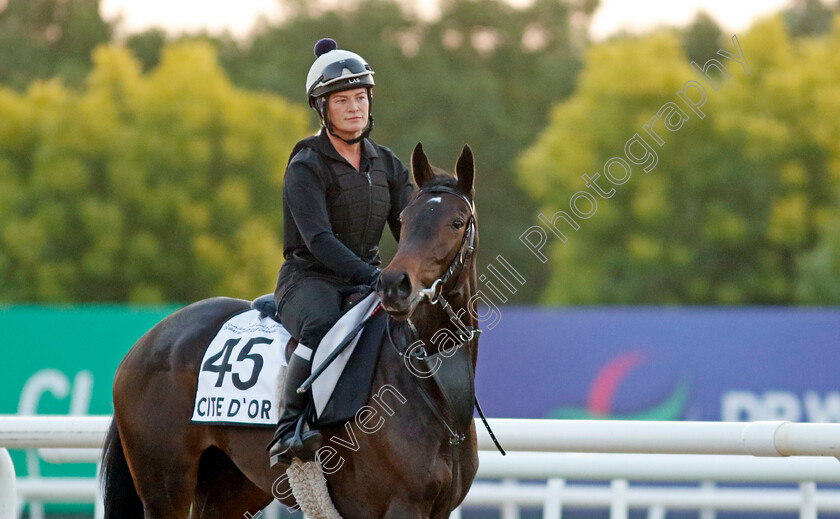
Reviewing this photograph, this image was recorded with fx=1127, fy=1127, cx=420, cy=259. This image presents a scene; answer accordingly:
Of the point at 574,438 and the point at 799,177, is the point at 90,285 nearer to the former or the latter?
the point at 799,177

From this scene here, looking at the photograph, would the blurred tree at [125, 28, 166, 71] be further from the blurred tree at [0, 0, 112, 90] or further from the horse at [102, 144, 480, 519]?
the horse at [102, 144, 480, 519]

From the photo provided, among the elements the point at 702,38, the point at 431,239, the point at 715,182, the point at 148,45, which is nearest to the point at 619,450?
the point at 431,239

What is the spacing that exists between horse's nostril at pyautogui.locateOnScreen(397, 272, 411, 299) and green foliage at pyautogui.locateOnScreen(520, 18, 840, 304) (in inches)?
917

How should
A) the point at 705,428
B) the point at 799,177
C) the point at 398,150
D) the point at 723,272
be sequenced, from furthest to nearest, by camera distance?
the point at 398,150
the point at 723,272
the point at 799,177
the point at 705,428

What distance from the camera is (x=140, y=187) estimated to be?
27797 mm

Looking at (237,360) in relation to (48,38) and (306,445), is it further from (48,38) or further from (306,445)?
(48,38)

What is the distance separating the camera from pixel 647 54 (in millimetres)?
31141

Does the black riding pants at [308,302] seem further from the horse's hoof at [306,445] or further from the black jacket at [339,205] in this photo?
the horse's hoof at [306,445]

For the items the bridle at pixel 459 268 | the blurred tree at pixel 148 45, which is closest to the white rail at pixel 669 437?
the bridle at pixel 459 268

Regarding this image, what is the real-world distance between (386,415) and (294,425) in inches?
14.3

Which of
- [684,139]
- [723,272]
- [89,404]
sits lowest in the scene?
[89,404]

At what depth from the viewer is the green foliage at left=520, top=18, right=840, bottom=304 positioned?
27.5m

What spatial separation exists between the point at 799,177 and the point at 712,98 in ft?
10.5

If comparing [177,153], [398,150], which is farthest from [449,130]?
[177,153]
